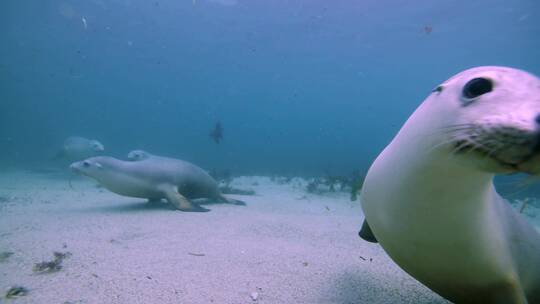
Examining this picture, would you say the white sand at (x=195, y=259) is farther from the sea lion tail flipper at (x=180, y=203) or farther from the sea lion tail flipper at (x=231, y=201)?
the sea lion tail flipper at (x=231, y=201)

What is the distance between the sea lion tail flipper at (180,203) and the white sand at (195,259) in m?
0.30

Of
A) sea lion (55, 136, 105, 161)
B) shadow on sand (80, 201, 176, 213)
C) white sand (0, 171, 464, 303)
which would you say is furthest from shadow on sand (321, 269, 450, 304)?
sea lion (55, 136, 105, 161)

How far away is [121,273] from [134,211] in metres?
3.24

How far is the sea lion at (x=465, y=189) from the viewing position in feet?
3.73

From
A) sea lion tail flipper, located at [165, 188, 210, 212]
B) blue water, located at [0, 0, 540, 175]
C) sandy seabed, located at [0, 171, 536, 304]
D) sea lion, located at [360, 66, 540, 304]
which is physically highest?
blue water, located at [0, 0, 540, 175]

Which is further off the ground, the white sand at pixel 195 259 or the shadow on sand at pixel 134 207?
the white sand at pixel 195 259

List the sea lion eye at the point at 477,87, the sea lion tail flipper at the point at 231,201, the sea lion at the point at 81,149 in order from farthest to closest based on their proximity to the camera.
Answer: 1. the sea lion at the point at 81,149
2. the sea lion tail flipper at the point at 231,201
3. the sea lion eye at the point at 477,87

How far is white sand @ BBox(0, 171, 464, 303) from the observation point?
2328mm

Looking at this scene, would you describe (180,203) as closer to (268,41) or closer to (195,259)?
(195,259)

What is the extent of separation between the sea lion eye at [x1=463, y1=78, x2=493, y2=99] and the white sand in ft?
5.36

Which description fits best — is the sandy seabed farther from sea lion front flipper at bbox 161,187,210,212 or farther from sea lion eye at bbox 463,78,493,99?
sea lion eye at bbox 463,78,493,99

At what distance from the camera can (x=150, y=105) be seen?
119438mm

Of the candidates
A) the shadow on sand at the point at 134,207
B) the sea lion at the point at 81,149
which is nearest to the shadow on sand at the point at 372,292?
the shadow on sand at the point at 134,207

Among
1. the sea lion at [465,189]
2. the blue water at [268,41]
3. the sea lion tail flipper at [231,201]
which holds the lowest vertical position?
the sea lion tail flipper at [231,201]
